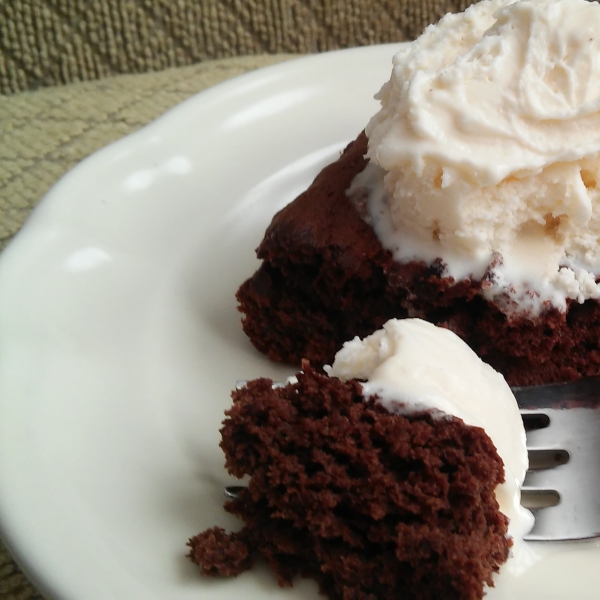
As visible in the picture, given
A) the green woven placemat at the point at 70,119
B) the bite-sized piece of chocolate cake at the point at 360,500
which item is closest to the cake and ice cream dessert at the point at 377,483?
the bite-sized piece of chocolate cake at the point at 360,500

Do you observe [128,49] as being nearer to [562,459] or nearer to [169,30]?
[169,30]

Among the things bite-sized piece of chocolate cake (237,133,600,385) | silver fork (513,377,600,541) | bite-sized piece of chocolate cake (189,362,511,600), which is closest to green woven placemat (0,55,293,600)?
bite-sized piece of chocolate cake (237,133,600,385)

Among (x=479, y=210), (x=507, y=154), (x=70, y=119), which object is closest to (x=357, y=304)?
(x=479, y=210)

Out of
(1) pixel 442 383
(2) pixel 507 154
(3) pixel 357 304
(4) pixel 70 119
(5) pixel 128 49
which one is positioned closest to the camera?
(1) pixel 442 383

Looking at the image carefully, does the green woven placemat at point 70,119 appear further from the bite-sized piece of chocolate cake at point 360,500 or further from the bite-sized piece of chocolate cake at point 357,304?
the bite-sized piece of chocolate cake at point 360,500

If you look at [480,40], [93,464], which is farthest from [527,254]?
[93,464]

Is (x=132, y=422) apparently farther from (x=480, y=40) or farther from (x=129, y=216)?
(x=480, y=40)
